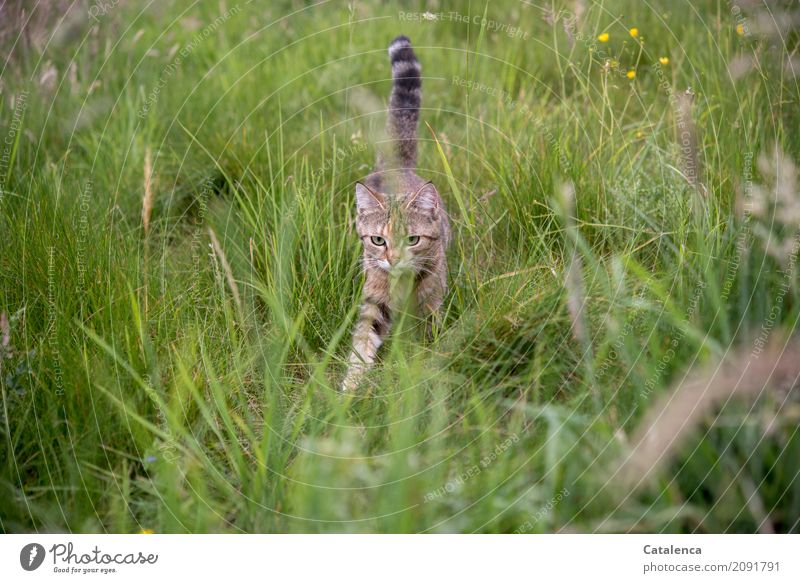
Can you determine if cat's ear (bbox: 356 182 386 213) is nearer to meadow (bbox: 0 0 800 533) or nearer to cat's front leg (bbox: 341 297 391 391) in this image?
meadow (bbox: 0 0 800 533)

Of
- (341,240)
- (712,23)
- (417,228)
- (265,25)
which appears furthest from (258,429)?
(265,25)

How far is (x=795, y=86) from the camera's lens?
107 inches

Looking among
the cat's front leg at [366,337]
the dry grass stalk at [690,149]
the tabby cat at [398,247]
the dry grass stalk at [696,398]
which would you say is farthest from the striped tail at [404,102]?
the dry grass stalk at [696,398]

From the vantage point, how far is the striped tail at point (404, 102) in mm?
3607

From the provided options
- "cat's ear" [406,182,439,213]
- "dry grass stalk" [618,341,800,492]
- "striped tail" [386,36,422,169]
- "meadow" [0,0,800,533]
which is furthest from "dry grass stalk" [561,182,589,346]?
"striped tail" [386,36,422,169]

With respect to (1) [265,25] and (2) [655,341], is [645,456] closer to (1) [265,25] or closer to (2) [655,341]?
(2) [655,341]

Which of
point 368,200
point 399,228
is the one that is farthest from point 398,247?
point 368,200

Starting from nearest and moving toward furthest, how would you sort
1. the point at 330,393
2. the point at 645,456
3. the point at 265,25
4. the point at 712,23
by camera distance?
the point at 645,456, the point at 330,393, the point at 712,23, the point at 265,25

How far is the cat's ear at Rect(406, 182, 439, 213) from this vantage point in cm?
326

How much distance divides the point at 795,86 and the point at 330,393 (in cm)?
210

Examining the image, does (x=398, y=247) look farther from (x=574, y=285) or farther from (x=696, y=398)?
(x=696, y=398)

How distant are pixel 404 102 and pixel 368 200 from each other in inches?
28.9

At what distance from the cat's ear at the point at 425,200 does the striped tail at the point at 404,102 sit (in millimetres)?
497

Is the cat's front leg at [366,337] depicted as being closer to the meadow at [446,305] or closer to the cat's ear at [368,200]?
the meadow at [446,305]
